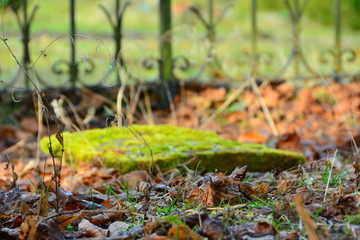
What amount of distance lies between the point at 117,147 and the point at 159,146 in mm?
266

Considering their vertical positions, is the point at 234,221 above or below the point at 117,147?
above

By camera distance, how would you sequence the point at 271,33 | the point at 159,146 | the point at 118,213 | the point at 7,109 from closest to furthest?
1. the point at 118,213
2. the point at 159,146
3. the point at 7,109
4. the point at 271,33

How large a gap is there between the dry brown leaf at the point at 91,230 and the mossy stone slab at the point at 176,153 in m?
1.13

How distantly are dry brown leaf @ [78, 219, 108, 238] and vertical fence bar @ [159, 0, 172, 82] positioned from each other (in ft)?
11.1

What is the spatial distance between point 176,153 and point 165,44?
2.11 meters

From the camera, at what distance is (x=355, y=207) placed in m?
1.67

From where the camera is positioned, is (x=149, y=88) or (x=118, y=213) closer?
(x=118, y=213)

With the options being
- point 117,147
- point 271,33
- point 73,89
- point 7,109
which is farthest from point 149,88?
point 271,33

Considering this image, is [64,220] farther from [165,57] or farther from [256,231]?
[165,57]

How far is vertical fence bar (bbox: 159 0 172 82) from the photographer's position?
500 centimetres

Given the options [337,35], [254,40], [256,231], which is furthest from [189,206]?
[337,35]

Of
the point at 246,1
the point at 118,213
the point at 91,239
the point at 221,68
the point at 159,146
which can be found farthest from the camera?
the point at 246,1

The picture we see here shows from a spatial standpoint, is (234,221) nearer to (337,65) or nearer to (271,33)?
(337,65)

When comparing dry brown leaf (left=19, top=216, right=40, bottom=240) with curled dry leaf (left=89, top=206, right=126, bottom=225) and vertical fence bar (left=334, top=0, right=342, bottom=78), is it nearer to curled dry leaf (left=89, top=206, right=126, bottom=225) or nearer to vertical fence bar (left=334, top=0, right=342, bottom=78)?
curled dry leaf (left=89, top=206, right=126, bottom=225)
